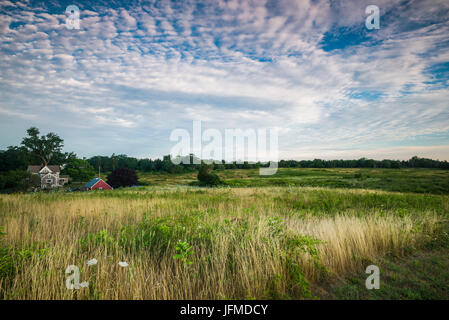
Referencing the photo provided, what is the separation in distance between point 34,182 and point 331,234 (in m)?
58.8

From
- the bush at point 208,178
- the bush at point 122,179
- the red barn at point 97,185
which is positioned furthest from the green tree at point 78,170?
the bush at point 208,178

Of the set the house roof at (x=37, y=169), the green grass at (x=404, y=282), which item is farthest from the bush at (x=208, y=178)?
the house roof at (x=37, y=169)

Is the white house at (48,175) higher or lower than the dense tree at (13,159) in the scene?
lower

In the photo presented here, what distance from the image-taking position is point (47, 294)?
9.50 feet

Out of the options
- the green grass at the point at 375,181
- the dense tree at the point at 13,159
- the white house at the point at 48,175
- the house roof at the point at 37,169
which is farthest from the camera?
the house roof at the point at 37,169

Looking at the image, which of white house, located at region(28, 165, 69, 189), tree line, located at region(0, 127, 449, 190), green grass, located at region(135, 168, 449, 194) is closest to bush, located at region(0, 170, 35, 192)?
tree line, located at region(0, 127, 449, 190)

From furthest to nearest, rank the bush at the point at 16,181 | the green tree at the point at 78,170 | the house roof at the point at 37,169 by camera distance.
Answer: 1. the green tree at the point at 78,170
2. the house roof at the point at 37,169
3. the bush at the point at 16,181

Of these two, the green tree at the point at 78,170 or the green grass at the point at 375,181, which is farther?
the green tree at the point at 78,170

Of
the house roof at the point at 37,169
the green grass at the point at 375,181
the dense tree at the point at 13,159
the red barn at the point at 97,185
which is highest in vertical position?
the dense tree at the point at 13,159

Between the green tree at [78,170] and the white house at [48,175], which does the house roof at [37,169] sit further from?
the green tree at [78,170]

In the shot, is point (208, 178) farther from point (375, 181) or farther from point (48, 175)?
point (48, 175)

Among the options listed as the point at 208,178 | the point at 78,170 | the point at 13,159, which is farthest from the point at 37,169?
the point at 208,178

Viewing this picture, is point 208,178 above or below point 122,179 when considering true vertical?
above
